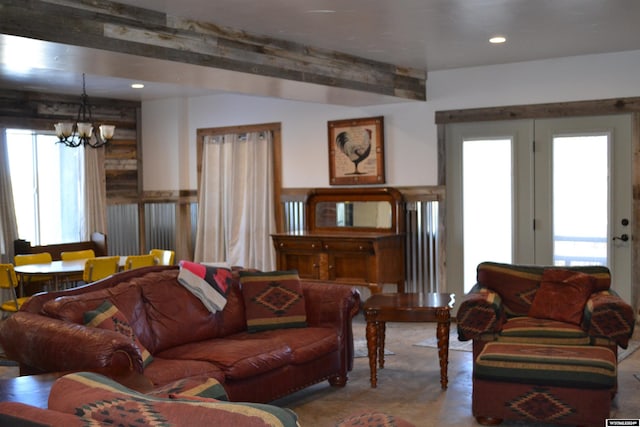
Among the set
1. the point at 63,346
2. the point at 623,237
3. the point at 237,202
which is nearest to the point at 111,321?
the point at 63,346

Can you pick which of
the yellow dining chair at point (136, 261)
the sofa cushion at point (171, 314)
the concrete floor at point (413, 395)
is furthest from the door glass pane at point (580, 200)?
the yellow dining chair at point (136, 261)

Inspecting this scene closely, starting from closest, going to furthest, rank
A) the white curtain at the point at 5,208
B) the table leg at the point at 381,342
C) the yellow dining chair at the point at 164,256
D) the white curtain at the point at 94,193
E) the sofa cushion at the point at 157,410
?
the sofa cushion at the point at 157,410
the table leg at the point at 381,342
the yellow dining chair at the point at 164,256
the white curtain at the point at 5,208
the white curtain at the point at 94,193

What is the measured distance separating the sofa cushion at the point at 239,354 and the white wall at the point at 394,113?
344 centimetres

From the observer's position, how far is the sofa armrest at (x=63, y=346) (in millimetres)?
3438

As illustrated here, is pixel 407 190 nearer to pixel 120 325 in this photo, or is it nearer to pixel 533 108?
pixel 533 108

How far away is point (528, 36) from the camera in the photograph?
562 cm

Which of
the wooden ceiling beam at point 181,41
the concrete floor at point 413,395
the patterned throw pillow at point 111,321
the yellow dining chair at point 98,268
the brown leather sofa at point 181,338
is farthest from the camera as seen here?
the yellow dining chair at point 98,268

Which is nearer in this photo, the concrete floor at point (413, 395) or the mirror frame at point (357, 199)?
the concrete floor at point (413, 395)

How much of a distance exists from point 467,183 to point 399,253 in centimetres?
101

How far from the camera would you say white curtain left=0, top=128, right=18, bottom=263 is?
7934mm

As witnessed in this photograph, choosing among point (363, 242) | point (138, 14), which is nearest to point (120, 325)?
point (138, 14)

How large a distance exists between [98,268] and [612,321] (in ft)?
14.2

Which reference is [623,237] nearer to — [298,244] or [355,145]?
[355,145]

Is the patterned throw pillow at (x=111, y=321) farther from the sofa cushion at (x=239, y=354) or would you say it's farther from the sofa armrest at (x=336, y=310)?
the sofa armrest at (x=336, y=310)
